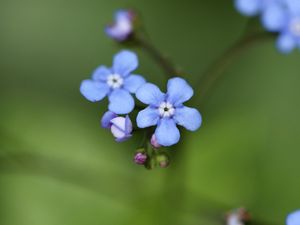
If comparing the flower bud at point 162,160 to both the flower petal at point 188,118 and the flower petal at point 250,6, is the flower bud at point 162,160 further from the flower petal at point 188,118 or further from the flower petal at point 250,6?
the flower petal at point 250,6

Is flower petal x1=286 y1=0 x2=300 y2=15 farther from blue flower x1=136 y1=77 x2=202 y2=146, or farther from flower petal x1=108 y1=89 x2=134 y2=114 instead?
flower petal x1=108 y1=89 x2=134 y2=114

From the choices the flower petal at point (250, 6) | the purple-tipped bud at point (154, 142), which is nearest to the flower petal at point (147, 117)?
the purple-tipped bud at point (154, 142)

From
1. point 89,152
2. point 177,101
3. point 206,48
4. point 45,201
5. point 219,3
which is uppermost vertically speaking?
point 219,3

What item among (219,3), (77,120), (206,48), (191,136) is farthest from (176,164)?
(219,3)

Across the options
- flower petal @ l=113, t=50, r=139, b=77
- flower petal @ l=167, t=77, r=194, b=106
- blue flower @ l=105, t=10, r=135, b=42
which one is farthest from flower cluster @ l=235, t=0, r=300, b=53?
flower petal @ l=167, t=77, r=194, b=106

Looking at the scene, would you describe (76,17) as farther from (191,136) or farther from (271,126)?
(271,126)

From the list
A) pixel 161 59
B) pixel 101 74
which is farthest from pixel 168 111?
pixel 161 59

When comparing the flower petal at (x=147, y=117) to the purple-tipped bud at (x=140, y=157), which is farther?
the purple-tipped bud at (x=140, y=157)
